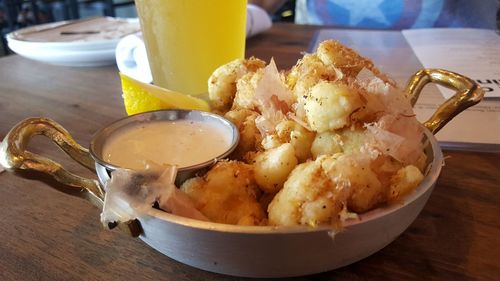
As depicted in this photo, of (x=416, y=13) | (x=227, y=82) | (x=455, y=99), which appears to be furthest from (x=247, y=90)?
(x=416, y=13)

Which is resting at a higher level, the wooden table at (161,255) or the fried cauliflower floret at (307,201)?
the fried cauliflower floret at (307,201)

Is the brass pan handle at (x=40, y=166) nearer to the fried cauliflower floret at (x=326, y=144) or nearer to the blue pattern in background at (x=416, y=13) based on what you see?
the fried cauliflower floret at (x=326, y=144)

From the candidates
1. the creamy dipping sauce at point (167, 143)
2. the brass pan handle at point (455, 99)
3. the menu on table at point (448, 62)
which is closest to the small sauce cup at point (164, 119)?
the creamy dipping sauce at point (167, 143)

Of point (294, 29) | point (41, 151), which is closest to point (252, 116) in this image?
point (41, 151)

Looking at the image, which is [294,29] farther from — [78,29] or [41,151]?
[41,151]

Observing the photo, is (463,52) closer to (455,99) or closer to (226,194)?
(455,99)

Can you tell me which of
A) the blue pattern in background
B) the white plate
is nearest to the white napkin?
the white plate
